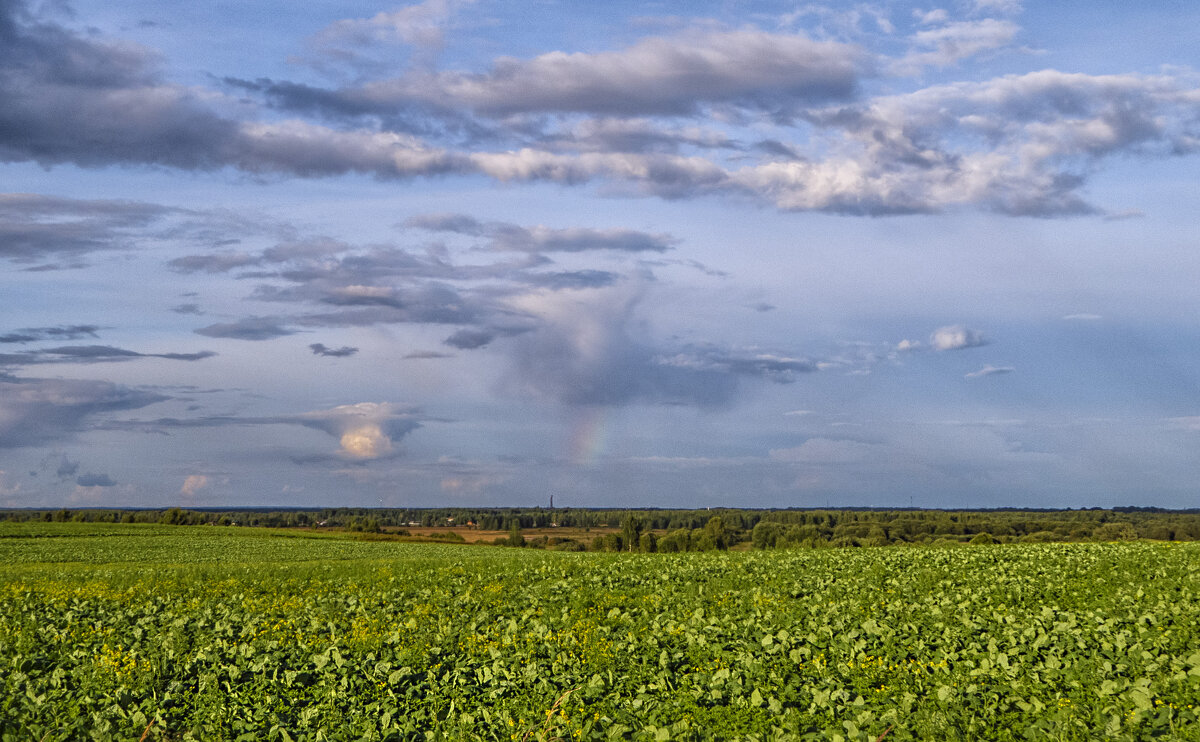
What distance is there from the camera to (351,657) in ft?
46.8

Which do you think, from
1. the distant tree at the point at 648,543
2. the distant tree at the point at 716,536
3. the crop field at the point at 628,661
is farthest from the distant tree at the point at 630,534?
the crop field at the point at 628,661

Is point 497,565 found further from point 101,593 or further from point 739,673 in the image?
point 739,673

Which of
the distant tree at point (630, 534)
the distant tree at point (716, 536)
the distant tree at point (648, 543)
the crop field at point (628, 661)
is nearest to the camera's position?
the crop field at point (628, 661)

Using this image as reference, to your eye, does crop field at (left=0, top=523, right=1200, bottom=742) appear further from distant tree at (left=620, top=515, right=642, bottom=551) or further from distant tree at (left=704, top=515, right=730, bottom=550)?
distant tree at (left=620, top=515, right=642, bottom=551)

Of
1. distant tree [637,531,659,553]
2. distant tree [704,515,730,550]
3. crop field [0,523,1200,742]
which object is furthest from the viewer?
distant tree [637,531,659,553]

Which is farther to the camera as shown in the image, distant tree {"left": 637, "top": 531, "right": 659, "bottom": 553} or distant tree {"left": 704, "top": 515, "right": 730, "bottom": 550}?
distant tree {"left": 637, "top": 531, "right": 659, "bottom": 553}

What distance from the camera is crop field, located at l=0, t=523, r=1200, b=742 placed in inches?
409

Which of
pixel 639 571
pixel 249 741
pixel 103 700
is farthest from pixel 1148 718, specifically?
pixel 639 571

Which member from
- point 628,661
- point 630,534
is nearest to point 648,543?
point 630,534

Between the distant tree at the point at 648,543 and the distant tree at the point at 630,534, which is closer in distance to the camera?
the distant tree at the point at 648,543

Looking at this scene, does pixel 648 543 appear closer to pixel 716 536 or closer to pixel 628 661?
pixel 716 536

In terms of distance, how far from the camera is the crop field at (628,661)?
1040 centimetres

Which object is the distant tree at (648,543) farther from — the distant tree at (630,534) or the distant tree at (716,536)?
the distant tree at (716,536)

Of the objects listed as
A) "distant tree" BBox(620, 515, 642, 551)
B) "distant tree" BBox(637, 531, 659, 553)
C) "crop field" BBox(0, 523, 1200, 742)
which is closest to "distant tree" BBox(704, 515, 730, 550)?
"distant tree" BBox(637, 531, 659, 553)
